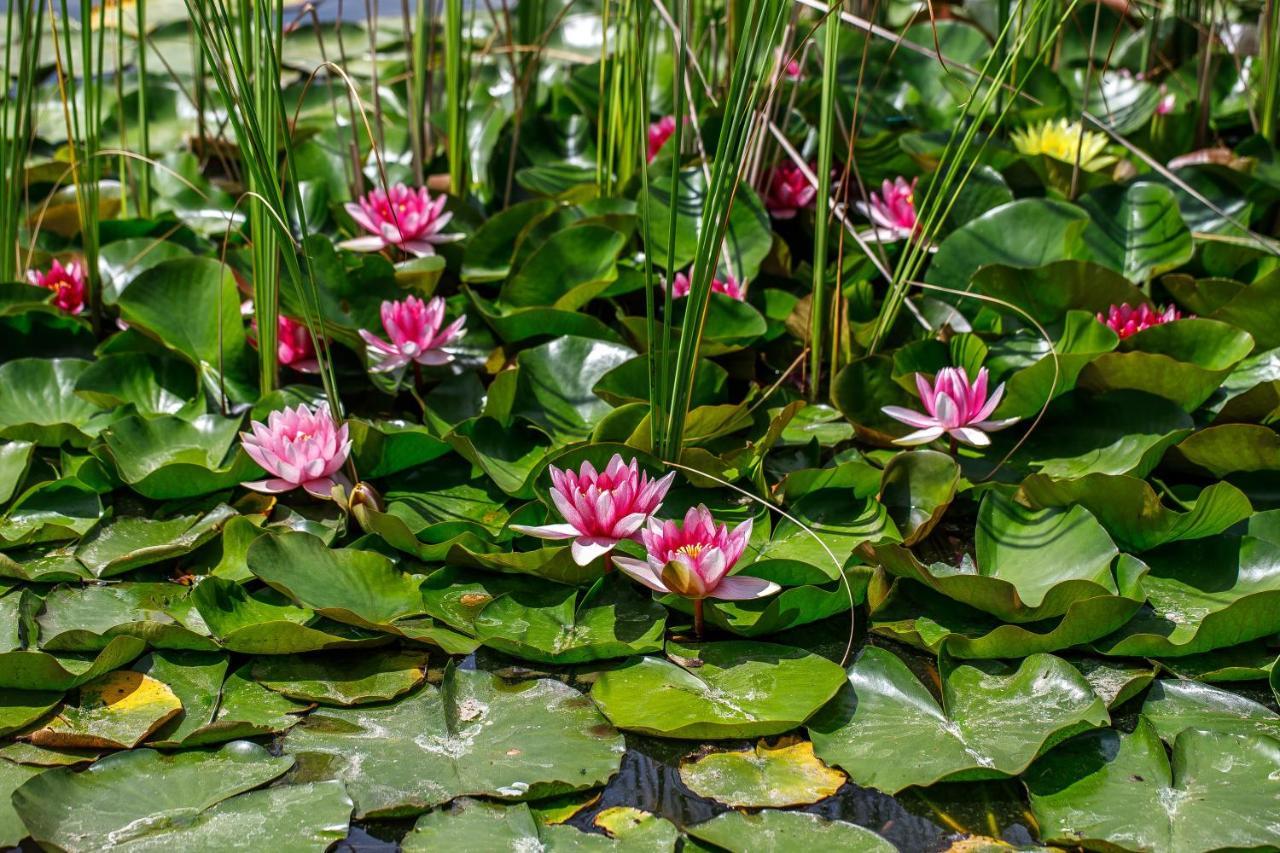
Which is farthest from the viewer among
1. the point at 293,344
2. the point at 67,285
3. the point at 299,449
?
the point at 67,285

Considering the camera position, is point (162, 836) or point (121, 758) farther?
point (121, 758)

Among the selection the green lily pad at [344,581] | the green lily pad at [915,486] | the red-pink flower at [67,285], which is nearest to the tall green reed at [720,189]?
the green lily pad at [915,486]

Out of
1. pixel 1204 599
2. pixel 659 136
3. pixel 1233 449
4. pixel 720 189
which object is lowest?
pixel 1204 599

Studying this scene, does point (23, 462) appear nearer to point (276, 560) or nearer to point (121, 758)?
point (276, 560)

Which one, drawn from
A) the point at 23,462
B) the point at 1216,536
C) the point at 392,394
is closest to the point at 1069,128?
the point at 1216,536

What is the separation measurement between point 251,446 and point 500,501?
0.42 metres

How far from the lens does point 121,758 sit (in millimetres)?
1470

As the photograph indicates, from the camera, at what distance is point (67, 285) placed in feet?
8.06

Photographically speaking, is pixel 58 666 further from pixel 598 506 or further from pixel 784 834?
pixel 784 834

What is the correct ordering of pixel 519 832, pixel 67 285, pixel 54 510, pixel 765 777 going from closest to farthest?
pixel 519 832, pixel 765 777, pixel 54 510, pixel 67 285

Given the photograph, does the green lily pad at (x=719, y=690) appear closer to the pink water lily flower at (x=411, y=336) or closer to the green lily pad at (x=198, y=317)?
the pink water lily flower at (x=411, y=336)

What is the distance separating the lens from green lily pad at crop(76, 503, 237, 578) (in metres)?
1.83

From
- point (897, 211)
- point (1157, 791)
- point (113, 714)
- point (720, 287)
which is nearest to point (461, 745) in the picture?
point (113, 714)

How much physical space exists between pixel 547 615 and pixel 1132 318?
50.2 inches
